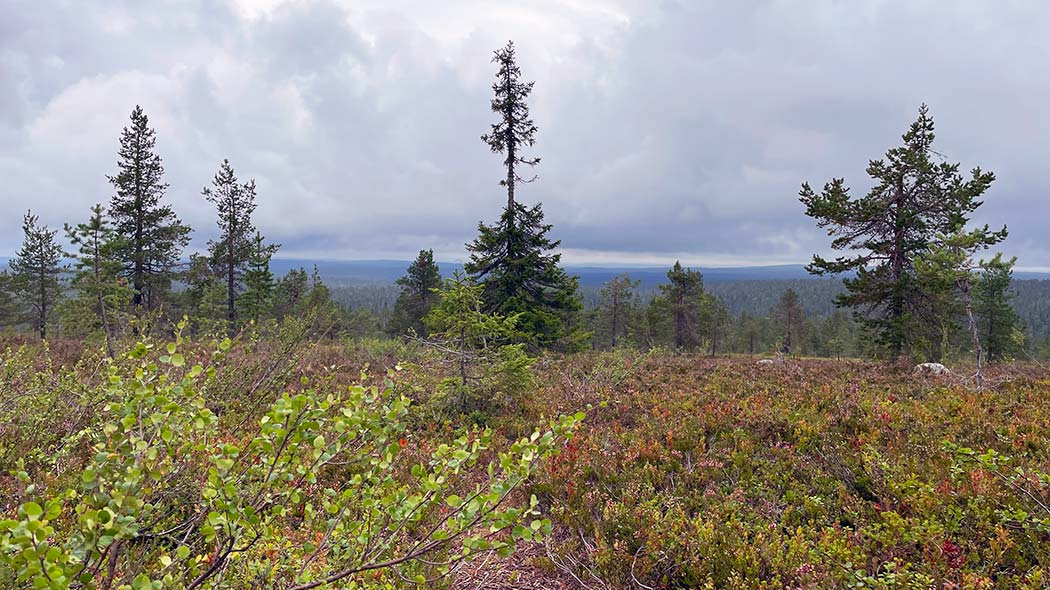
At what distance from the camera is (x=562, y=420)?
6.73ft

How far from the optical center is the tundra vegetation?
1.89 metres

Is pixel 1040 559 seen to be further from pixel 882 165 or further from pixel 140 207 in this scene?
pixel 140 207

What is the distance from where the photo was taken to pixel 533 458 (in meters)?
2.13

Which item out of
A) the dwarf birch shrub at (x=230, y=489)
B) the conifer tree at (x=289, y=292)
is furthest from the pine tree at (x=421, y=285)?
the dwarf birch shrub at (x=230, y=489)

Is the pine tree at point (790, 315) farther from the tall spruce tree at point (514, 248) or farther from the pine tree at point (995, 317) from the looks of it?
the tall spruce tree at point (514, 248)

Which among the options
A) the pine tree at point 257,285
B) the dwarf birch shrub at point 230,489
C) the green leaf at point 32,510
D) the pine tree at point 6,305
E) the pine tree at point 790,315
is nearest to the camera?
the green leaf at point 32,510

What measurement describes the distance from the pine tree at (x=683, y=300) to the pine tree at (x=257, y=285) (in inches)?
1158

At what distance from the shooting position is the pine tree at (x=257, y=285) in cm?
2580

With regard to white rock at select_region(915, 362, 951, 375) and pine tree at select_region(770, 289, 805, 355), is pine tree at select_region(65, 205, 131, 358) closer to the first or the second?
white rock at select_region(915, 362, 951, 375)

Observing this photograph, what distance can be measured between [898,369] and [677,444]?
1076cm

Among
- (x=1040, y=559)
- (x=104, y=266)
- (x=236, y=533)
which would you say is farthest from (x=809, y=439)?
(x=104, y=266)

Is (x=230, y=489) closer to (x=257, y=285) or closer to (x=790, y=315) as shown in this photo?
(x=257, y=285)

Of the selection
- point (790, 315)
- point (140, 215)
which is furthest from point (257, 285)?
point (790, 315)

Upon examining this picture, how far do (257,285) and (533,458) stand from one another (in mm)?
30536
